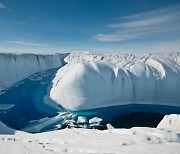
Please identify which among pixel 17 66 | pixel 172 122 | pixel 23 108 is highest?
pixel 17 66

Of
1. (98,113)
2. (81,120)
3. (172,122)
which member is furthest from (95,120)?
(172,122)

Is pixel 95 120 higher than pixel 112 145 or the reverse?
the reverse

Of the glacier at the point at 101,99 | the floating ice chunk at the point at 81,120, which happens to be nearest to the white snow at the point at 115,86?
the glacier at the point at 101,99

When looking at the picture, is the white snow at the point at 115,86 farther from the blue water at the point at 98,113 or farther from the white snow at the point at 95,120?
the white snow at the point at 95,120

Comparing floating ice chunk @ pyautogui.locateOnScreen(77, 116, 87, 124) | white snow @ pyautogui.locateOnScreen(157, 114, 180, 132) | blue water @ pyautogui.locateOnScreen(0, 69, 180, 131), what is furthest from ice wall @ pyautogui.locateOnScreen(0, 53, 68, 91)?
white snow @ pyautogui.locateOnScreen(157, 114, 180, 132)

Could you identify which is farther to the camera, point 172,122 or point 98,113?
point 98,113

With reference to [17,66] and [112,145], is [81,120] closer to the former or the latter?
[112,145]

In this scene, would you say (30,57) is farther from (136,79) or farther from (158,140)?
(158,140)

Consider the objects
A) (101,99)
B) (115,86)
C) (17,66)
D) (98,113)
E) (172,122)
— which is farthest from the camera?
(17,66)
